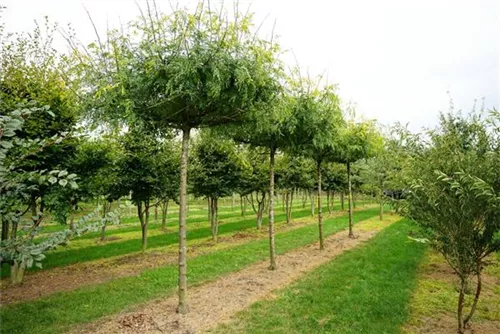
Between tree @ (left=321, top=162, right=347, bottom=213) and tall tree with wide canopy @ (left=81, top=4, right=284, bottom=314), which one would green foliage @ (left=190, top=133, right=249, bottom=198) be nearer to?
tall tree with wide canopy @ (left=81, top=4, right=284, bottom=314)

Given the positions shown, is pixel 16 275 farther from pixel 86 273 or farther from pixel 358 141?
pixel 358 141

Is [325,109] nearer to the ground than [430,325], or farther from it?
farther from it

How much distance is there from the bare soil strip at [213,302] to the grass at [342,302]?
0.39 metres

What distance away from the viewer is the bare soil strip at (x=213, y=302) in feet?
20.0

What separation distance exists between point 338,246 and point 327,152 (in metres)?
4.04

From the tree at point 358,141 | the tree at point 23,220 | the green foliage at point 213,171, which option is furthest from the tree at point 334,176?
the tree at point 23,220

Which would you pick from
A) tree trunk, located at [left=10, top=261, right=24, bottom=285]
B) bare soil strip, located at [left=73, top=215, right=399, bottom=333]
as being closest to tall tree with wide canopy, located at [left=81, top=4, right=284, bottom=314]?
bare soil strip, located at [left=73, top=215, right=399, bottom=333]

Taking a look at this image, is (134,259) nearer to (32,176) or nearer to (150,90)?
(150,90)

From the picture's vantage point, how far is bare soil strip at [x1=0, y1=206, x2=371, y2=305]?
849 centimetres

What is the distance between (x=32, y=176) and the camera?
7.97 ft

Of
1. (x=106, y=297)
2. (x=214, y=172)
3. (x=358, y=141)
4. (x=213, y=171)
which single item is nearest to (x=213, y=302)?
(x=106, y=297)

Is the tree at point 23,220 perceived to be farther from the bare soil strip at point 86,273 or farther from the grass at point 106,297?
the bare soil strip at point 86,273

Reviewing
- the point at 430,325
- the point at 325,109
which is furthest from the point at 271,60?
the point at 430,325

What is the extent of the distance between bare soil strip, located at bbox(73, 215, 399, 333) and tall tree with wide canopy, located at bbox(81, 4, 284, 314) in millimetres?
3849
